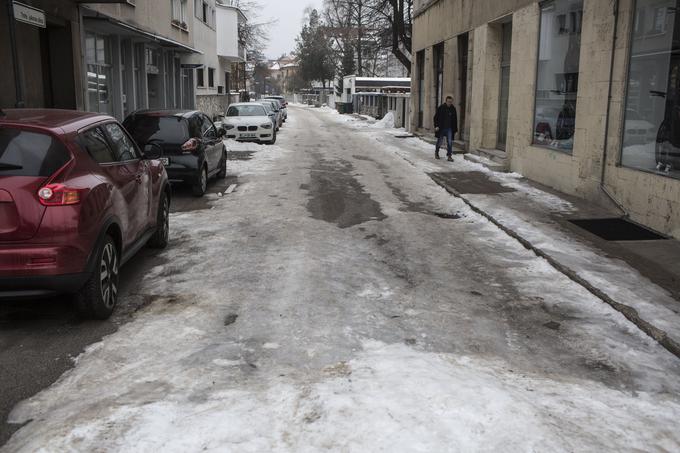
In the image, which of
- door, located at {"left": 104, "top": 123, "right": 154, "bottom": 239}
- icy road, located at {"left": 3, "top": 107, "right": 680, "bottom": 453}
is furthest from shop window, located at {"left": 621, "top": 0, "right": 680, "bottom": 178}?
door, located at {"left": 104, "top": 123, "right": 154, "bottom": 239}

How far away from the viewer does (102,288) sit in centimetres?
526

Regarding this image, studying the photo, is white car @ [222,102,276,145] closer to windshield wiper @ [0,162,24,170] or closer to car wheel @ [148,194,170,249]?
car wheel @ [148,194,170,249]

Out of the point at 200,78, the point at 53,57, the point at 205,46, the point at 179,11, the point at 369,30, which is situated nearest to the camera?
the point at 53,57

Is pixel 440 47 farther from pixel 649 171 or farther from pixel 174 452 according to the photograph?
pixel 174 452

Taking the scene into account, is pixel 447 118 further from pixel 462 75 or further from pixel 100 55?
pixel 100 55

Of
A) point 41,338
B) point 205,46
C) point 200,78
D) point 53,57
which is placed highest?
Result: point 205,46

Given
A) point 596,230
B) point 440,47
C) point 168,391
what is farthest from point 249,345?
point 440,47

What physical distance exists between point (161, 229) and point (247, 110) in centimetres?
1726

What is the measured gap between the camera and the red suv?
4.69 meters

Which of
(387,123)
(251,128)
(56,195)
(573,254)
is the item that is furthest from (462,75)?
(56,195)

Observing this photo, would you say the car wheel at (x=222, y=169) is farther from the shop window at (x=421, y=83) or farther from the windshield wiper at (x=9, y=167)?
the shop window at (x=421, y=83)

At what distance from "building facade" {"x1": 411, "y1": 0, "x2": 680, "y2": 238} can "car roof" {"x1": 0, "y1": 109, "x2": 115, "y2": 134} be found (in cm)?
742

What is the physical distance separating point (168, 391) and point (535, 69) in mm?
12658

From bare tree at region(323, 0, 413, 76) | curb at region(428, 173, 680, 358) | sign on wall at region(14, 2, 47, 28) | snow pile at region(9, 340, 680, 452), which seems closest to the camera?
snow pile at region(9, 340, 680, 452)
